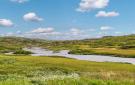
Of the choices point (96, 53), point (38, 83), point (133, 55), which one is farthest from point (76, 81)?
point (96, 53)

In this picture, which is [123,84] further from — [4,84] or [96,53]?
[96,53]

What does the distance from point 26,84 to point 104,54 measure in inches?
3730

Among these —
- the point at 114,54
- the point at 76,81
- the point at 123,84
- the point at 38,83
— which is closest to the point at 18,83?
the point at 38,83

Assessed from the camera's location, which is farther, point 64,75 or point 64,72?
point 64,72

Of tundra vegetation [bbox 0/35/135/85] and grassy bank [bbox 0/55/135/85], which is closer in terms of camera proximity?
grassy bank [bbox 0/55/135/85]

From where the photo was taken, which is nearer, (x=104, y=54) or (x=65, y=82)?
(x=65, y=82)

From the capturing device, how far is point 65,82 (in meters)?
15.2

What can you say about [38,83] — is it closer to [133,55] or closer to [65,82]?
[65,82]

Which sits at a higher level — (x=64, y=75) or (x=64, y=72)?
(x=64, y=75)

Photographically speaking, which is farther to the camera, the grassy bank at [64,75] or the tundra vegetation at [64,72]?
the tundra vegetation at [64,72]

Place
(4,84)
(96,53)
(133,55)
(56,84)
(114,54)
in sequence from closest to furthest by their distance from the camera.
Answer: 1. (4,84)
2. (56,84)
3. (133,55)
4. (114,54)
5. (96,53)

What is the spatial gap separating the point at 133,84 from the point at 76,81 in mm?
2742

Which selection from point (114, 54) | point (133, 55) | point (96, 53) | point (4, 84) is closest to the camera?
point (4, 84)

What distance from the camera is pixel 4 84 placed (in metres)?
13.8
